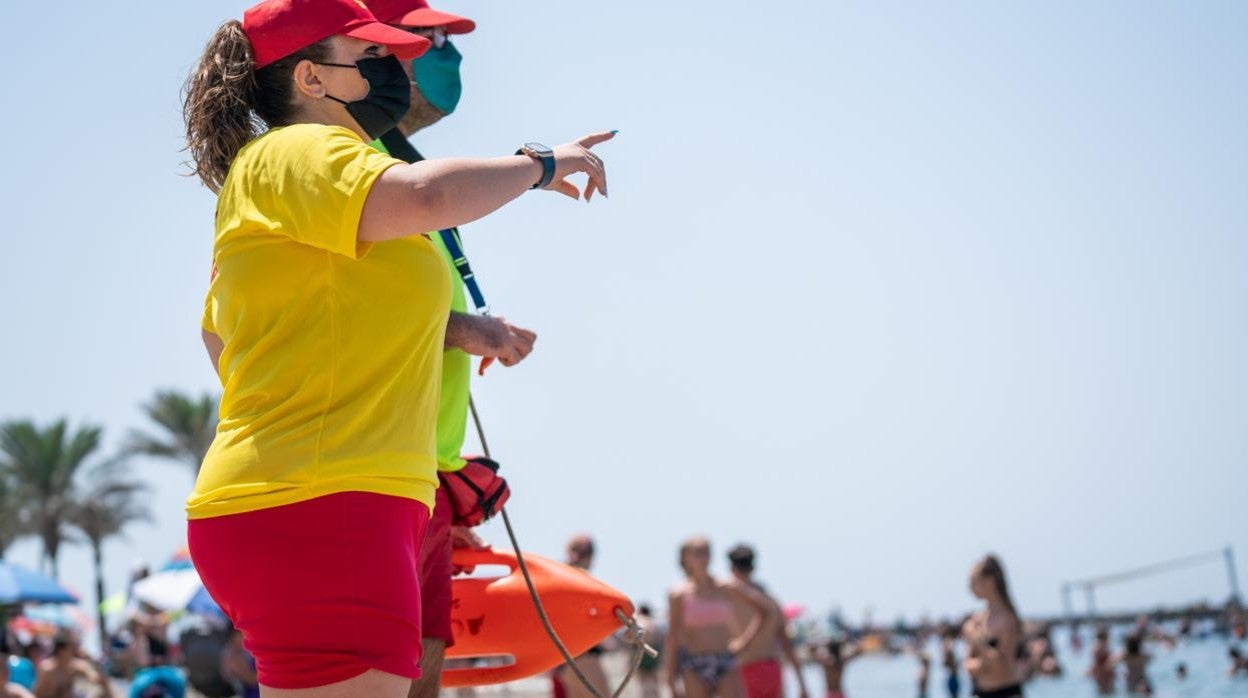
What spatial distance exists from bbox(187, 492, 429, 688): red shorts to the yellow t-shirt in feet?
0.13

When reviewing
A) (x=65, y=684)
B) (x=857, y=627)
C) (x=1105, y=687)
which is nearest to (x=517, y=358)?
(x=65, y=684)

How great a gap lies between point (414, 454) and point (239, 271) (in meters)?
0.44

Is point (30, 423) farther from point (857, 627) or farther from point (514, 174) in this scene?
point (857, 627)

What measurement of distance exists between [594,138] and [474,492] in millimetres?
1108

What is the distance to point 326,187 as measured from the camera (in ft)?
7.87

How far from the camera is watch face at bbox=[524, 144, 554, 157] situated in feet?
8.65

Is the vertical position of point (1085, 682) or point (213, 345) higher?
point (213, 345)

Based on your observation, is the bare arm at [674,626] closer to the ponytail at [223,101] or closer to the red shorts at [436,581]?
the red shorts at [436,581]

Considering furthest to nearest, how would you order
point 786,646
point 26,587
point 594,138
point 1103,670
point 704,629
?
1. point 1103,670
2. point 26,587
3. point 786,646
4. point 704,629
5. point 594,138

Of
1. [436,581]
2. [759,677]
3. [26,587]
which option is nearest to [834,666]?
[759,677]

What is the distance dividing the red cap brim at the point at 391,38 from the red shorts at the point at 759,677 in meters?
8.89

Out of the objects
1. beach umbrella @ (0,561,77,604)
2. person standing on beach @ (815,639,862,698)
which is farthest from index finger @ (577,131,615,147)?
beach umbrella @ (0,561,77,604)

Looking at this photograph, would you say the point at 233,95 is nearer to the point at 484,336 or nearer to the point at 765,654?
the point at 484,336

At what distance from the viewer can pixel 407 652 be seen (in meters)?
2.42
